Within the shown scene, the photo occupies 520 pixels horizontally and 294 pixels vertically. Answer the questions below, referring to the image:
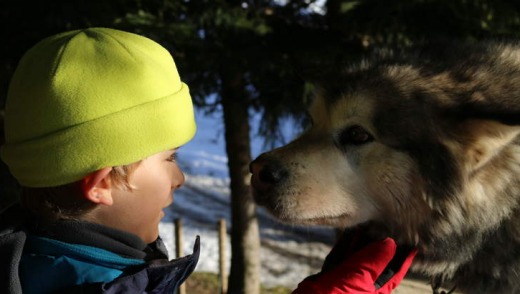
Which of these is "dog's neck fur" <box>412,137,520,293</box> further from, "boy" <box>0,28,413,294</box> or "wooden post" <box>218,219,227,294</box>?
"wooden post" <box>218,219,227,294</box>

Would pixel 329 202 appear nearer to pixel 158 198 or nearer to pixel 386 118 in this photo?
pixel 386 118

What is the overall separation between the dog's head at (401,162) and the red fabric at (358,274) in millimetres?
138

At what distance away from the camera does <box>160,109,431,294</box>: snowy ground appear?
7.59 m

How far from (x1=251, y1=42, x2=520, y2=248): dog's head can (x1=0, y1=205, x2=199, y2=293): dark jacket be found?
1.70 feet

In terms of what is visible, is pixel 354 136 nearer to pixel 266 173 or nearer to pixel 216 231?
pixel 266 173

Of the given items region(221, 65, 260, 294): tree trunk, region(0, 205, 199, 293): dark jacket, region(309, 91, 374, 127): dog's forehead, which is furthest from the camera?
region(221, 65, 260, 294): tree trunk

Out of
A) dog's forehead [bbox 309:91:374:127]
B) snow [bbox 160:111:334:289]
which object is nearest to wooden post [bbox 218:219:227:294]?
snow [bbox 160:111:334:289]

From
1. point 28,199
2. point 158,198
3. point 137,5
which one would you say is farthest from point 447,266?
point 137,5

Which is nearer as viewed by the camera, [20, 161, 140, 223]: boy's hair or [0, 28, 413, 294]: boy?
[0, 28, 413, 294]: boy

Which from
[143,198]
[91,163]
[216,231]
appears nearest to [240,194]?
[216,231]

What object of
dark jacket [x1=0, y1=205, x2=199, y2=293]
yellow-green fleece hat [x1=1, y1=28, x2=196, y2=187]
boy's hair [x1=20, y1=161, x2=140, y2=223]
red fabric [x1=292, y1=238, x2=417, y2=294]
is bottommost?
red fabric [x1=292, y1=238, x2=417, y2=294]

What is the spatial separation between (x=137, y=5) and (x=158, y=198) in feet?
10.2

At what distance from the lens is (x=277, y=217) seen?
6.37 ft

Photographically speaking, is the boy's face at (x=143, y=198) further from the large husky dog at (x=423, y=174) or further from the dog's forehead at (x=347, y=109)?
the dog's forehead at (x=347, y=109)
